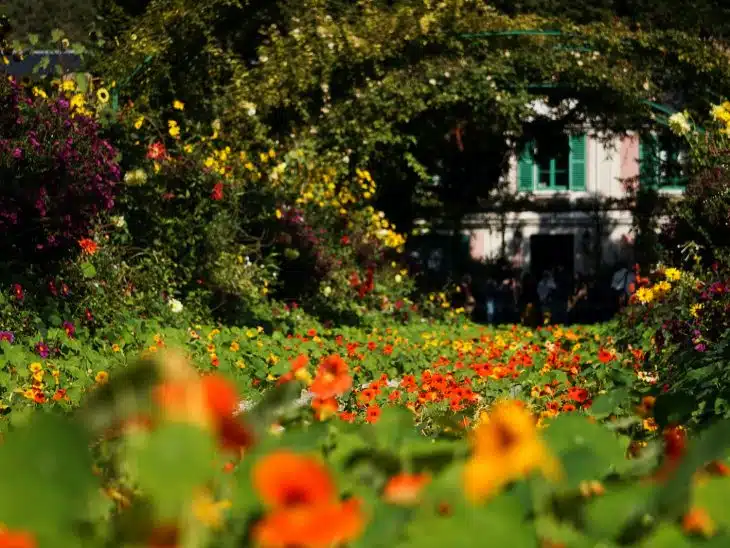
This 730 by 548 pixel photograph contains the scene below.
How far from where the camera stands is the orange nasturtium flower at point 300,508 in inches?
32.1

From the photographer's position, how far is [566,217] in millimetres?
24047

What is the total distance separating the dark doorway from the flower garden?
4.17 m

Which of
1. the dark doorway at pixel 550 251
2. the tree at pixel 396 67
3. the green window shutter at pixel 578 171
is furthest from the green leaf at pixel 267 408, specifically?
the green window shutter at pixel 578 171

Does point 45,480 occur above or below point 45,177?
above

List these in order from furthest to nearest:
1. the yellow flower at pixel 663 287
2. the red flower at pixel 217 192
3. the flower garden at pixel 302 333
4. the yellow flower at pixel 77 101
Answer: the red flower at pixel 217 192
the yellow flower at pixel 77 101
the yellow flower at pixel 663 287
the flower garden at pixel 302 333

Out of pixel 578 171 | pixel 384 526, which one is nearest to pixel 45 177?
pixel 384 526

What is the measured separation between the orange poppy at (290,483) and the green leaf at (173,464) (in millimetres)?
47

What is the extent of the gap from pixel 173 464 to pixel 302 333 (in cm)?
858

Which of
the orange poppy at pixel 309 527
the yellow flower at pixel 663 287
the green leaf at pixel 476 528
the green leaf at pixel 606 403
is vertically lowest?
the yellow flower at pixel 663 287

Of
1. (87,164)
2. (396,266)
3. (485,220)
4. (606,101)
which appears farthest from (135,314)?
(485,220)

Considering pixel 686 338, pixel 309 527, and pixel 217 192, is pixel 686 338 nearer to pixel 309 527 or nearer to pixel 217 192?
pixel 217 192

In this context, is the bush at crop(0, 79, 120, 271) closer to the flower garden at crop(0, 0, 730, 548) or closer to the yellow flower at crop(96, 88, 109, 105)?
the flower garden at crop(0, 0, 730, 548)

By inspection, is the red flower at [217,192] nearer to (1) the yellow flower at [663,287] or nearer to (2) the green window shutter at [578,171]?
(1) the yellow flower at [663,287]

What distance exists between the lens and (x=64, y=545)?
82 cm
